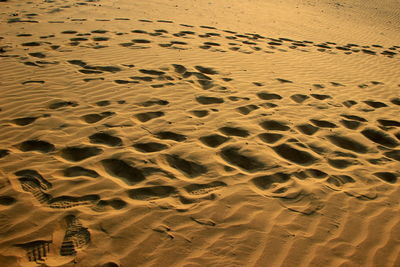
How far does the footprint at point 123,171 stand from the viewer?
278 cm

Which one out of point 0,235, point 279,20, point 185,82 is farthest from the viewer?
point 279,20

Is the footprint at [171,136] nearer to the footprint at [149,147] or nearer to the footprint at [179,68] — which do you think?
the footprint at [149,147]

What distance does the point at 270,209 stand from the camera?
2561 mm

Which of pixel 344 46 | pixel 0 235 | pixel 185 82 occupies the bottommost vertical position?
pixel 0 235

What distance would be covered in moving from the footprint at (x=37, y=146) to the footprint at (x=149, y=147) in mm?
904

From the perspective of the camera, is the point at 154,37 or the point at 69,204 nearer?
the point at 69,204

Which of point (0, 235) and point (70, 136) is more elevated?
point (70, 136)

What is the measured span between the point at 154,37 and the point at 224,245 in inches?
246

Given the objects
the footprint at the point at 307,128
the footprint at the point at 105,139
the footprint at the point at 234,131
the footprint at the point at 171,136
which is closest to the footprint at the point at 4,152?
the footprint at the point at 105,139

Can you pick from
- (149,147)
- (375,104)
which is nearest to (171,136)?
(149,147)

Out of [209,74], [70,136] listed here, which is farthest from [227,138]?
[209,74]

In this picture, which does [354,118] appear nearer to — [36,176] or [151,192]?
[151,192]

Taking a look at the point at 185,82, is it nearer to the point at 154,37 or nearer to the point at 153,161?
the point at 153,161

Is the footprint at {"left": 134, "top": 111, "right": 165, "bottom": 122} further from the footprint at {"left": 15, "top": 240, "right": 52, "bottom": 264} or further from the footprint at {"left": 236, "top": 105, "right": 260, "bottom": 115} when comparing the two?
the footprint at {"left": 15, "top": 240, "right": 52, "bottom": 264}
